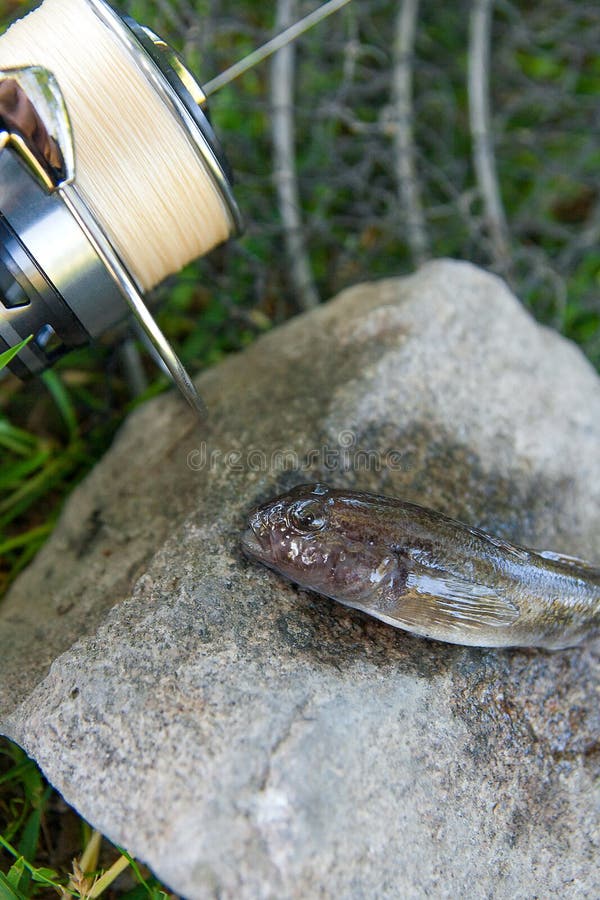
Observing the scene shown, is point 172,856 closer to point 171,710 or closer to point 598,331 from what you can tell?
point 171,710

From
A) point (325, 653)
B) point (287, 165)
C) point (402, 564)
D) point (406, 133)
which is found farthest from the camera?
point (406, 133)

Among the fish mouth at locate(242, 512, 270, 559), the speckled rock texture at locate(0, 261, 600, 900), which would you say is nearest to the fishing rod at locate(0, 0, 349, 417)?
the fish mouth at locate(242, 512, 270, 559)

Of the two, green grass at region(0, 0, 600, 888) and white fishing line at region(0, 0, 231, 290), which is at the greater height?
white fishing line at region(0, 0, 231, 290)

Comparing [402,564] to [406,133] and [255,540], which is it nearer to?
[255,540]

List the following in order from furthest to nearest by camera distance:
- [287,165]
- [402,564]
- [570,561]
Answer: [287,165] < [570,561] < [402,564]

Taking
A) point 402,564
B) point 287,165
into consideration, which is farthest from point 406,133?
point 402,564

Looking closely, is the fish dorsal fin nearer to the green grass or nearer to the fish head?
the fish head
